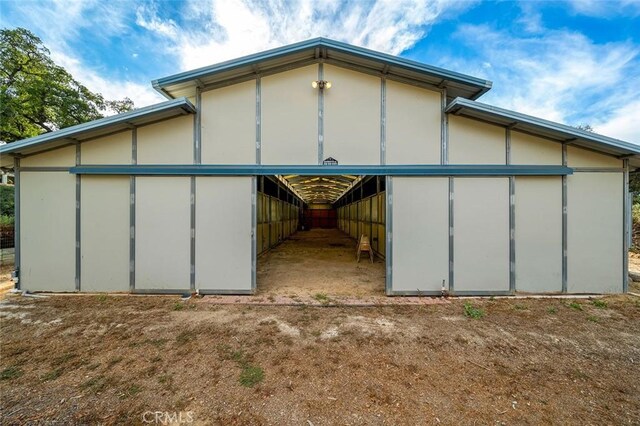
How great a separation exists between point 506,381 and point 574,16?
408 inches

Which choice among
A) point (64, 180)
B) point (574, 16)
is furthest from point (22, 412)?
point (574, 16)

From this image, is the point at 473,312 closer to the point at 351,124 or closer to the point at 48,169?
the point at 351,124

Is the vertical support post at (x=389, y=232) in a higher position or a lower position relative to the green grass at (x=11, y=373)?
higher

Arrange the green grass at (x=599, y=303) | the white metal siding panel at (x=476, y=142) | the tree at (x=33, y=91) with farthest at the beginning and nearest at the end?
1. the tree at (x=33, y=91)
2. the white metal siding panel at (x=476, y=142)
3. the green grass at (x=599, y=303)

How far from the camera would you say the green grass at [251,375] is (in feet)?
7.82

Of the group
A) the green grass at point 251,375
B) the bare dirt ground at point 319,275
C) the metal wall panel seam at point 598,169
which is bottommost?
the green grass at point 251,375

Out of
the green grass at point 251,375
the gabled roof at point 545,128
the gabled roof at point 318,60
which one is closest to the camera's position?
the green grass at point 251,375

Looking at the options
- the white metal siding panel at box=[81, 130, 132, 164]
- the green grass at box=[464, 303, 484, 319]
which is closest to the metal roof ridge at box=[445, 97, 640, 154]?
the green grass at box=[464, 303, 484, 319]

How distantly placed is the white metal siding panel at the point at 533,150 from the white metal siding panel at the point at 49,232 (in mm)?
9114

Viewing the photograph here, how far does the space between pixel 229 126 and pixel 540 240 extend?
683cm

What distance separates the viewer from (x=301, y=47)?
447 cm

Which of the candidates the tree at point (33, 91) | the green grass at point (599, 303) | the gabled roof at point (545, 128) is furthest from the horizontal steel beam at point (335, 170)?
the tree at point (33, 91)

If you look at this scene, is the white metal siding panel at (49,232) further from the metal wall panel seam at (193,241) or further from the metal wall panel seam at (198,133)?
the metal wall panel seam at (198,133)
